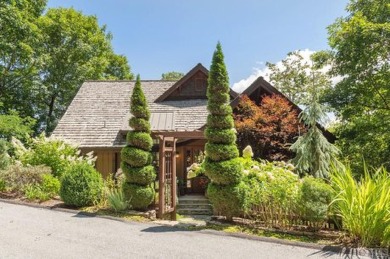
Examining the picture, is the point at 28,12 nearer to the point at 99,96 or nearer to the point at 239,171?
the point at 99,96

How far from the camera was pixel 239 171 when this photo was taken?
24.9 ft

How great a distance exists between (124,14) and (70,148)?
7.68 metres

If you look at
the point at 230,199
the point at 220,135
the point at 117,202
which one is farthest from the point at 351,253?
the point at 117,202

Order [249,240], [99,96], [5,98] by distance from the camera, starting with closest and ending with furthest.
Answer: [249,240], [99,96], [5,98]

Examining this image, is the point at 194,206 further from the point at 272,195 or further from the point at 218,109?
the point at 218,109

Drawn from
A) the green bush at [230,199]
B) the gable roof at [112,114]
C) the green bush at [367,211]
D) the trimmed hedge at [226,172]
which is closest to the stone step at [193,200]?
the gable roof at [112,114]

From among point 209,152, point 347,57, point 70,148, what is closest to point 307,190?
point 209,152

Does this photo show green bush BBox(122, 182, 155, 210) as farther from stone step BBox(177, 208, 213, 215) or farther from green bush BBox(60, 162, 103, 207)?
stone step BBox(177, 208, 213, 215)

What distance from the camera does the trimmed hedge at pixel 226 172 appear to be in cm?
745

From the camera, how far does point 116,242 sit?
6.10 meters

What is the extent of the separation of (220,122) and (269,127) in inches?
201

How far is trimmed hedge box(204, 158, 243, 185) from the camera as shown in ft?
24.4

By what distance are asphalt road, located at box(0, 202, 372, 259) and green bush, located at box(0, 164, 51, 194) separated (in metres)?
2.61

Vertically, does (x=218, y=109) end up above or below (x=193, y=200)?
above
